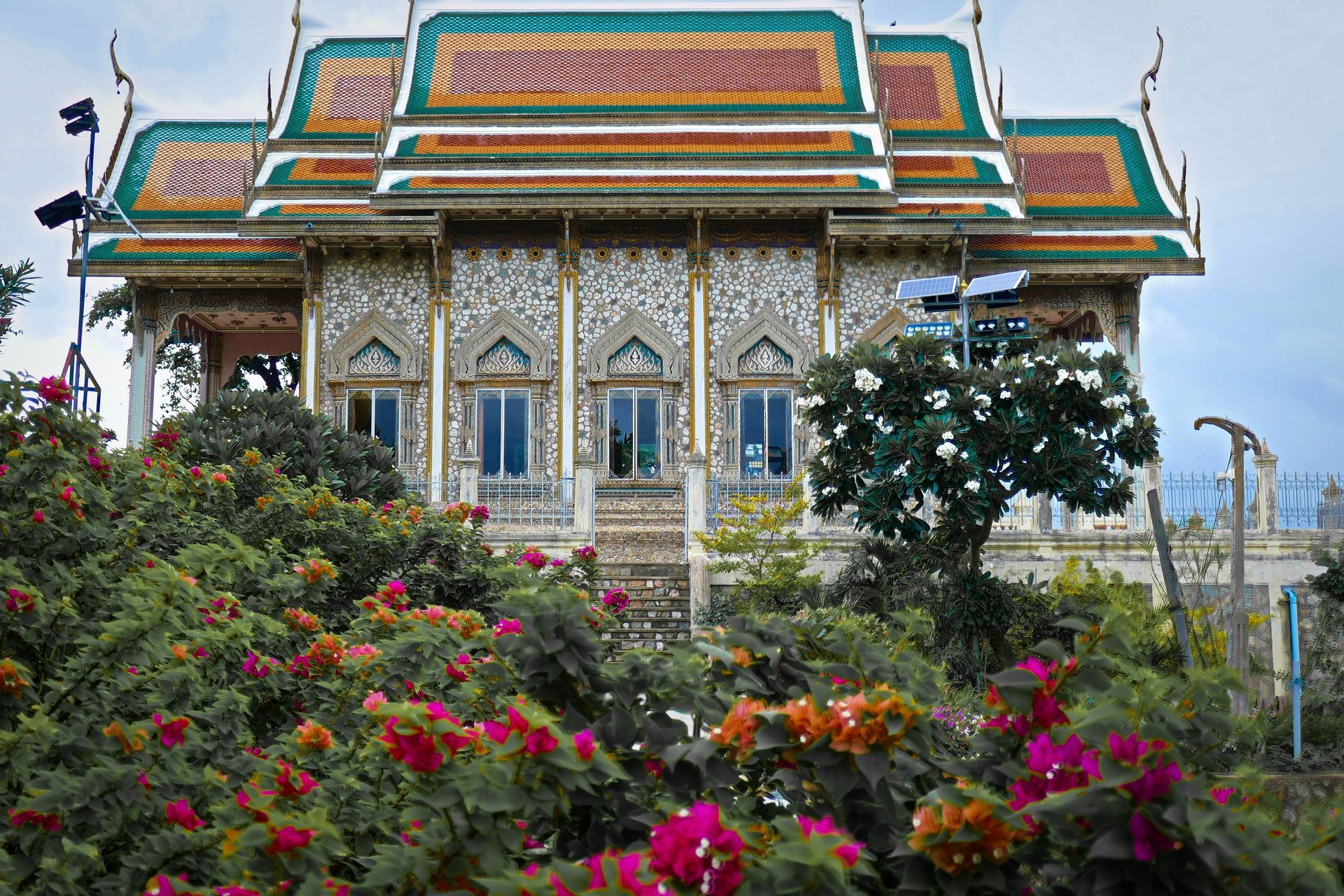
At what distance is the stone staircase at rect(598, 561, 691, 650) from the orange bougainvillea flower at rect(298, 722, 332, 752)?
8.29 m

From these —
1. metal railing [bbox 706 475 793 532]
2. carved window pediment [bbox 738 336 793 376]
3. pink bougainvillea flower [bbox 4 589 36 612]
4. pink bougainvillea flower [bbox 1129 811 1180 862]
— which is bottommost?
pink bougainvillea flower [bbox 1129 811 1180 862]

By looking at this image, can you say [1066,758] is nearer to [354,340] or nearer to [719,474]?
[719,474]

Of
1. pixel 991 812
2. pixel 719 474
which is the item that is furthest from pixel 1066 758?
pixel 719 474

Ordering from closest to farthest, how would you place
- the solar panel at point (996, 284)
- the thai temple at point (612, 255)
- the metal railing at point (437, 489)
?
1. the solar panel at point (996, 284)
2. the metal railing at point (437, 489)
3. the thai temple at point (612, 255)

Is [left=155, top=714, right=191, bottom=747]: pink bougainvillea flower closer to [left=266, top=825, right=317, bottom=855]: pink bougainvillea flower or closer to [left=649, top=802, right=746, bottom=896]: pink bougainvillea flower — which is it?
[left=266, top=825, right=317, bottom=855]: pink bougainvillea flower

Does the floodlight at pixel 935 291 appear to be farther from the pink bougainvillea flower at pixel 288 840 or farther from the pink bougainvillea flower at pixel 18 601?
the pink bougainvillea flower at pixel 288 840

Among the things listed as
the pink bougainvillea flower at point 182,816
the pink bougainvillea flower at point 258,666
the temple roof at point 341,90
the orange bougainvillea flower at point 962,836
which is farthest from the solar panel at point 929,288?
the orange bougainvillea flower at point 962,836

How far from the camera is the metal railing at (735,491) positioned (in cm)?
1482

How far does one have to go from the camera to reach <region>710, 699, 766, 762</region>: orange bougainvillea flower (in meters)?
2.49

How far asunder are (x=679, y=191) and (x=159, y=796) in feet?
45.7

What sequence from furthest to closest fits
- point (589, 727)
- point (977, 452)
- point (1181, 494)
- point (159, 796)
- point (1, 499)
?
point (1181, 494) < point (977, 452) < point (1, 499) < point (159, 796) < point (589, 727)

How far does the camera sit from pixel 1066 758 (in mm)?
2209

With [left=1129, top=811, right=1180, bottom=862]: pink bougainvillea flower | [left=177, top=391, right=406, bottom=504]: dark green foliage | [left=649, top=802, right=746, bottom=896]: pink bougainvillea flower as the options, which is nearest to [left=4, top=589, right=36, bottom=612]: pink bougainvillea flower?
[left=649, top=802, right=746, bottom=896]: pink bougainvillea flower

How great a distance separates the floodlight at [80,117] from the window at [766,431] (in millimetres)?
9552
